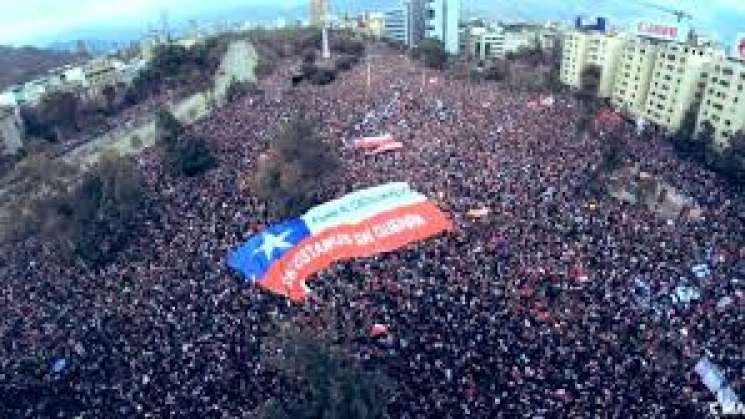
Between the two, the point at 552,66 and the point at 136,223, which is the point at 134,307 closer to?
the point at 136,223

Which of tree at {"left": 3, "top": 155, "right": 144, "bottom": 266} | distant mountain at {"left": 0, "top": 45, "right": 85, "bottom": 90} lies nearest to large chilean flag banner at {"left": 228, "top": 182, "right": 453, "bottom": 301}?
tree at {"left": 3, "top": 155, "right": 144, "bottom": 266}

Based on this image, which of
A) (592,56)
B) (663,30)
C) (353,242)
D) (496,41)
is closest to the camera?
(353,242)

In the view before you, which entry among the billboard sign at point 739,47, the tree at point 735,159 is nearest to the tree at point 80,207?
the tree at point 735,159

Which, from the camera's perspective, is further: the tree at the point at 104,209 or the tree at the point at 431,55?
the tree at the point at 431,55

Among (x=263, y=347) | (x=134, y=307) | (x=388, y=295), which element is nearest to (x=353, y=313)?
(x=388, y=295)

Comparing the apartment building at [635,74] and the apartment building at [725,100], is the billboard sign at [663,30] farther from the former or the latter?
the apartment building at [725,100]

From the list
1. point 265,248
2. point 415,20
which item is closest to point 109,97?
point 265,248

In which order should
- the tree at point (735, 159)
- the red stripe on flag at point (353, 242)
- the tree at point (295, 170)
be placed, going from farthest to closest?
the tree at point (735, 159) → the tree at point (295, 170) → the red stripe on flag at point (353, 242)

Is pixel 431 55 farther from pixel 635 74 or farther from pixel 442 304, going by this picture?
pixel 442 304
